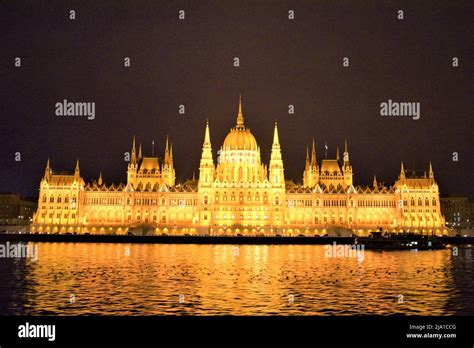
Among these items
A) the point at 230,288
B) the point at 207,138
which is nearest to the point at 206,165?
the point at 207,138

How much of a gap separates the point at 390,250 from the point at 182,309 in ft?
210

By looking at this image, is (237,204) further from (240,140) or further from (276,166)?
(240,140)

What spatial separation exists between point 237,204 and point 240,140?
17.2m

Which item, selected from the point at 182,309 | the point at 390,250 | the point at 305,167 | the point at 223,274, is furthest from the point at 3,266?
the point at 305,167

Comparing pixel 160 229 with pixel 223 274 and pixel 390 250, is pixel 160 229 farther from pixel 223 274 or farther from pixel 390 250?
pixel 223 274

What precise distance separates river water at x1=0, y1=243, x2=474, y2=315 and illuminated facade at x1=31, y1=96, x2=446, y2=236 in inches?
2647

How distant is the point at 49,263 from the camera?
176ft

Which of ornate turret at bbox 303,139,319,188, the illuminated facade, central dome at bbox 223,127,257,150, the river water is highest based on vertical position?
central dome at bbox 223,127,257,150

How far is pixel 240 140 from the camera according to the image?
132125mm

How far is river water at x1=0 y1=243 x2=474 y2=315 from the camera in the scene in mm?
28547

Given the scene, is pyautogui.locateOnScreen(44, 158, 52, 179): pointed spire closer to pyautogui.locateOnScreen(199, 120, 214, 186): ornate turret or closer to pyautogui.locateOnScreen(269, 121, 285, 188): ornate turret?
pyautogui.locateOnScreen(199, 120, 214, 186): ornate turret

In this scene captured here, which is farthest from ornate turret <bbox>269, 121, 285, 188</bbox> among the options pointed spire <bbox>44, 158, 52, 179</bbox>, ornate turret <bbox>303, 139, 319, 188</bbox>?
pointed spire <bbox>44, 158, 52, 179</bbox>

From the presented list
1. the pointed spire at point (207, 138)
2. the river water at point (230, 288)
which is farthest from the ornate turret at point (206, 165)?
the river water at point (230, 288)

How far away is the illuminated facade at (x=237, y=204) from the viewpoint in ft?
401
